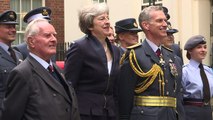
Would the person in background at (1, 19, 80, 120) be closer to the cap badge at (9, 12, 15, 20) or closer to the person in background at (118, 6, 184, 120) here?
the person in background at (118, 6, 184, 120)

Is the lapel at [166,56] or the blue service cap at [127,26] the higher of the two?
the blue service cap at [127,26]

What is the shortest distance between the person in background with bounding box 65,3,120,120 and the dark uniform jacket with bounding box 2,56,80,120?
891 millimetres

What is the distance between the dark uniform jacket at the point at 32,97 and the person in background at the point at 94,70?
2.92ft

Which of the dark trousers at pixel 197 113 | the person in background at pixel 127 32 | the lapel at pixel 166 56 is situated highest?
the person in background at pixel 127 32

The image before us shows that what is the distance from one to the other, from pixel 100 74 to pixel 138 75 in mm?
395

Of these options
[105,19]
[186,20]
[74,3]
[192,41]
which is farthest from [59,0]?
[105,19]

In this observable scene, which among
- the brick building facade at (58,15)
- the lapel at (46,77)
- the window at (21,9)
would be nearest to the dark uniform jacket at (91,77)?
the lapel at (46,77)

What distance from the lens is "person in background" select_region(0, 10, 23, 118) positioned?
22.3 feet

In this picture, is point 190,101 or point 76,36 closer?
point 190,101

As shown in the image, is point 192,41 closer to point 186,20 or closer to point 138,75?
point 138,75

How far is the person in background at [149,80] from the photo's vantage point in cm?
536

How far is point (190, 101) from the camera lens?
708cm

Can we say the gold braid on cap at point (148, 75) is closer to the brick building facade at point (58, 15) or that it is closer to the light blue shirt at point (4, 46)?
the light blue shirt at point (4, 46)

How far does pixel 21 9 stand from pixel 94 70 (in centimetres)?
1305
